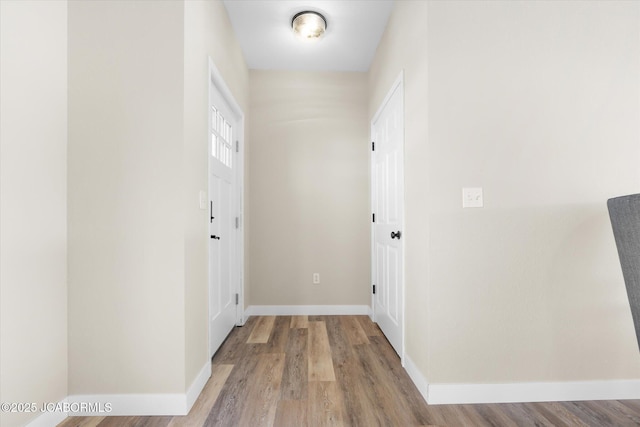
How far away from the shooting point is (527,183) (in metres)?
1.85

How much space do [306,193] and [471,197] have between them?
2011 mm

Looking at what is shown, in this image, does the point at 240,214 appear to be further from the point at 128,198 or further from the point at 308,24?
the point at 308,24

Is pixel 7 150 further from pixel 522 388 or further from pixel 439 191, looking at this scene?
pixel 522 388

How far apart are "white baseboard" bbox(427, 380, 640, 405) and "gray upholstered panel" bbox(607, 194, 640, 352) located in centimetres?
85

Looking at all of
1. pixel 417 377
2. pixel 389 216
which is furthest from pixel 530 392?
pixel 389 216

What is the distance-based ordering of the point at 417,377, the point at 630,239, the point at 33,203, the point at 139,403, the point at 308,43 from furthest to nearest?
the point at 308,43, the point at 417,377, the point at 139,403, the point at 33,203, the point at 630,239

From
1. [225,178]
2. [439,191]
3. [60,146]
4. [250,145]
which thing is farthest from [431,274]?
[250,145]

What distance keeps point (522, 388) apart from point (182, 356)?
181cm

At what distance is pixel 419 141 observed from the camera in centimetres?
198

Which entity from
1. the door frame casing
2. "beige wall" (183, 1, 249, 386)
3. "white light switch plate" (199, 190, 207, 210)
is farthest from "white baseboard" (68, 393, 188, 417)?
the door frame casing

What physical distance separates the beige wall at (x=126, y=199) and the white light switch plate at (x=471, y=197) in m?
1.50

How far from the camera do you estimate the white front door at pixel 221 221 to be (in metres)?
2.42

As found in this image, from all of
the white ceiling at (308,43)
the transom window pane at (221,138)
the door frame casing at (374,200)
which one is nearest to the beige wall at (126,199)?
the transom window pane at (221,138)

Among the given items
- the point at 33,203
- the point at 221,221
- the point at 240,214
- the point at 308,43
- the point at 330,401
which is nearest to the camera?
the point at 33,203
